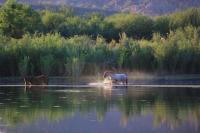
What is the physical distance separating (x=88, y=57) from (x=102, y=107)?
3472cm

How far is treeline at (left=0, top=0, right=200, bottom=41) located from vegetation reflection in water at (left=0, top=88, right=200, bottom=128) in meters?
44.5

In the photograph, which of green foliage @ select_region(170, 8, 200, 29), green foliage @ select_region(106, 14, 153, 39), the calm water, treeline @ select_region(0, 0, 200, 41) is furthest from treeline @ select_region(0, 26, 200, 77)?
green foliage @ select_region(170, 8, 200, 29)

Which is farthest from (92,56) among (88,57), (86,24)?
(86,24)

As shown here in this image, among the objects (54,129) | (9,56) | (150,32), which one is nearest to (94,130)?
(54,129)

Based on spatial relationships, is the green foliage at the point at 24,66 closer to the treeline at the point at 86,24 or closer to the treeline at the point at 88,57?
the treeline at the point at 88,57

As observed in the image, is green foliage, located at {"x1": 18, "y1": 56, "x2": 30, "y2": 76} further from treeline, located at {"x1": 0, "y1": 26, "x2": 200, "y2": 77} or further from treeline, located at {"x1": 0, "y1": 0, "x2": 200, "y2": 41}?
treeline, located at {"x1": 0, "y1": 0, "x2": 200, "y2": 41}

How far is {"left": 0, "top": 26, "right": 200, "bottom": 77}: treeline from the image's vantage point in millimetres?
58531

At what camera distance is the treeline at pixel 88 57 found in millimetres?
58531

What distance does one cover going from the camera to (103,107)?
89.4ft

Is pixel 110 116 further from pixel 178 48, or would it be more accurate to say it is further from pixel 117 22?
pixel 117 22

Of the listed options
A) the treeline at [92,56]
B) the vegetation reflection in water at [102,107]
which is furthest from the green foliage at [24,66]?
the vegetation reflection in water at [102,107]

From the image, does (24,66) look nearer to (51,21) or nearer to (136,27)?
(51,21)

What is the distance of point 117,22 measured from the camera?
322 ft

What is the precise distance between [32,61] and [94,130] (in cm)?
3998
